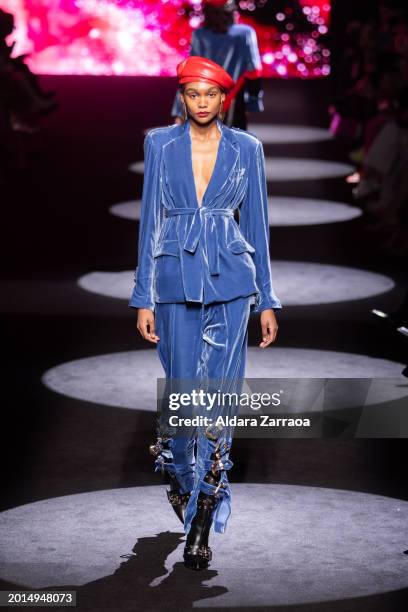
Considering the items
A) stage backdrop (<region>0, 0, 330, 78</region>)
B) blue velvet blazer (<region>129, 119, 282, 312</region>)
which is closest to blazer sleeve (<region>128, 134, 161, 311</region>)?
blue velvet blazer (<region>129, 119, 282, 312</region>)

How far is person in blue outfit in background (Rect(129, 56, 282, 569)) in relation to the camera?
4137 mm

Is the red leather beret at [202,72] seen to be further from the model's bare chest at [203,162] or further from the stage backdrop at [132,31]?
the stage backdrop at [132,31]

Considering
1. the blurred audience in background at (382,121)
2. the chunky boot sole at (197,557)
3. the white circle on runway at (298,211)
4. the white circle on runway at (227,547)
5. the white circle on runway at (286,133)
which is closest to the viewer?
the white circle on runway at (227,547)

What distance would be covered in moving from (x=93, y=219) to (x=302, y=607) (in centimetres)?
770

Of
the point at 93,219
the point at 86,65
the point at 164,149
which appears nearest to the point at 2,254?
the point at 93,219

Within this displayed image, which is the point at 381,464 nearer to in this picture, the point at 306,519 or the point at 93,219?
the point at 306,519

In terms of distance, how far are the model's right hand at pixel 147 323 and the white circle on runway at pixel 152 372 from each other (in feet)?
5.51

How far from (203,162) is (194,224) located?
18cm

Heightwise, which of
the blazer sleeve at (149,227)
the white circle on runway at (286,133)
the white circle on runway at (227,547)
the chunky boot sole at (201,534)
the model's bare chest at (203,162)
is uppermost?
the model's bare chest at (203,162)

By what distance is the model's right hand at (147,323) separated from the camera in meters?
4.20

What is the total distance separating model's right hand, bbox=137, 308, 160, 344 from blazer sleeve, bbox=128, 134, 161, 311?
2 cm

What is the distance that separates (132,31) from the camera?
23516mm

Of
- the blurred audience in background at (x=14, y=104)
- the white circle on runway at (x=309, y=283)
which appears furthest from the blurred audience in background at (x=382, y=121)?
the blurred audience in background at (x=14, y=104)

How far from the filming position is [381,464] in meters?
5.21
